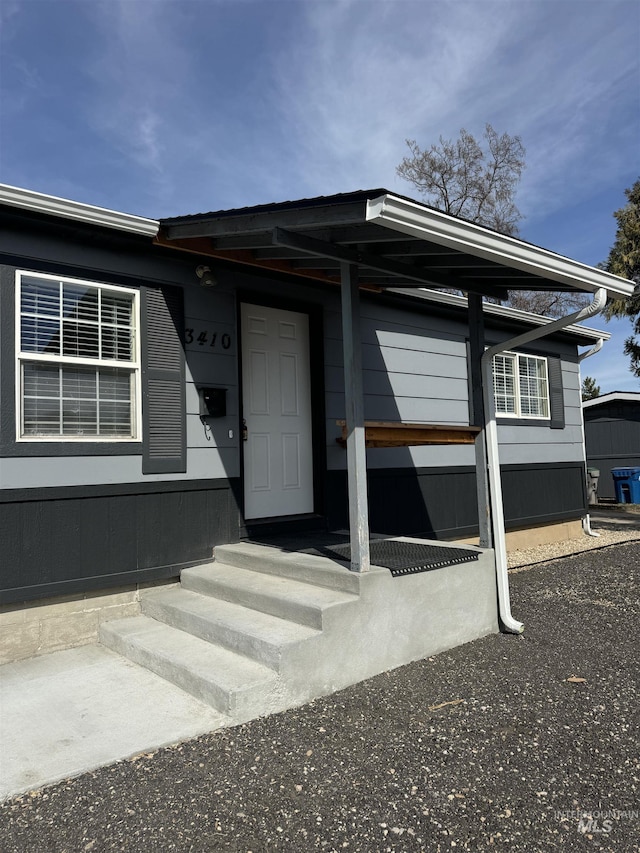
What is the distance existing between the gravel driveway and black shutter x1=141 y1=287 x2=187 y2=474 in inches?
82.9

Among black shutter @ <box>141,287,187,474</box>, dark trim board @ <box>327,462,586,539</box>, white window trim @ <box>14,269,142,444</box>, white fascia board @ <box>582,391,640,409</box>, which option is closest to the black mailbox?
black shutter @ <box>141,287,187,474</box>

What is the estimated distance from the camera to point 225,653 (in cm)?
315

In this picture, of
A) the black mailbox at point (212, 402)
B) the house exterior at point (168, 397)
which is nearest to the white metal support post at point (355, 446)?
the house exterior at point (168, 397)

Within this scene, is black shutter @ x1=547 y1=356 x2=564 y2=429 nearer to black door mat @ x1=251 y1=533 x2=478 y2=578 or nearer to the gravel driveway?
black door mat @ x1=251 y1=533 x2=478 y2=578

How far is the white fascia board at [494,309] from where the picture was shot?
601cm

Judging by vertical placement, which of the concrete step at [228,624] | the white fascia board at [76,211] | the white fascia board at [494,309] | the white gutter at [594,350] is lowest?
the concrete step at [228,624]

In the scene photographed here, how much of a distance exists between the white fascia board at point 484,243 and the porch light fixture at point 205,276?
2.01m

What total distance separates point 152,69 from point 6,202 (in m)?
5.41

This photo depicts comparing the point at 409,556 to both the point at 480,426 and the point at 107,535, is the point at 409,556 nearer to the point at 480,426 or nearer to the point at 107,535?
the point at 480,426

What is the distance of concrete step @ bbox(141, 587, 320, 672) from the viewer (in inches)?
116

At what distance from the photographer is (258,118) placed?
10312 millimetres

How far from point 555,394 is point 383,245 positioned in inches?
202

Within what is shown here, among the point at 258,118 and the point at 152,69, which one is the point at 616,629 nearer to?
the point at 152,69

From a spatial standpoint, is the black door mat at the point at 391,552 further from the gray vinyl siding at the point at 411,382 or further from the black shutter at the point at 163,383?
the black shutter at the point at 163,383
